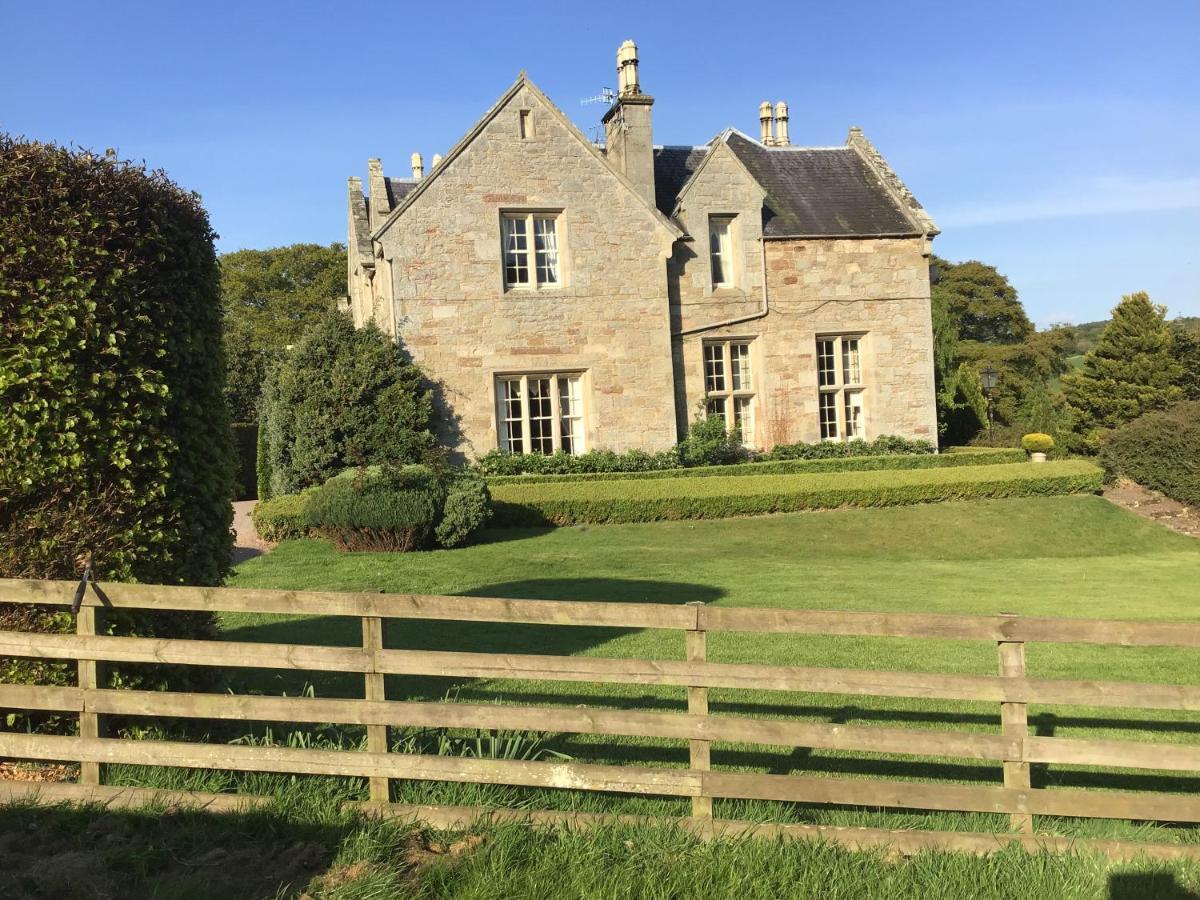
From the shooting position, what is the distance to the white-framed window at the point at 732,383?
79.6ft

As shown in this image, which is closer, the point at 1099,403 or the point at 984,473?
the point at 984,473

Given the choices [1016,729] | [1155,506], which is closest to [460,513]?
[1016,729]

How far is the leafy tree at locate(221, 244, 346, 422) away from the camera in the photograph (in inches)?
2112

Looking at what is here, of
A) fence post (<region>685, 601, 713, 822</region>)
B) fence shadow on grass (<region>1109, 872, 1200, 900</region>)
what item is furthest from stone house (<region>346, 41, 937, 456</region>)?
fence shadow on grass (<region>1109, 872, 1200, 900</region>)

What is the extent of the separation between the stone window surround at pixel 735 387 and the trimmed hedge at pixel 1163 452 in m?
8.57

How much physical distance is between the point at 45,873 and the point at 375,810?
1.33 metres

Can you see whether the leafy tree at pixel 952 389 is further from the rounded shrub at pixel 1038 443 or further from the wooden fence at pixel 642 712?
the wooden fence at pixel 642 712

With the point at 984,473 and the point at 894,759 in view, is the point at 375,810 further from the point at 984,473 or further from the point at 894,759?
the point at 984,473

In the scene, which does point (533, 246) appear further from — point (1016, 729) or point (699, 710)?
point (1016, 729)

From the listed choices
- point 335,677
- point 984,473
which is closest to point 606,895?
point 335,677

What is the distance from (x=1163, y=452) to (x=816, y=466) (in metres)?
7.90

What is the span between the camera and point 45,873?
3990mm

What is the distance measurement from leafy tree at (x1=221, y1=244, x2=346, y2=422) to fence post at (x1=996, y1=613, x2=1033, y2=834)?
50968 mm

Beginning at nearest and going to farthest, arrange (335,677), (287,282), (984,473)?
(335,677)
(984,473)
(287,282)
